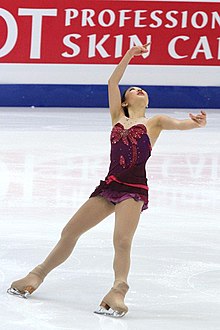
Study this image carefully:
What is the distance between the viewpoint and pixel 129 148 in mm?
4309

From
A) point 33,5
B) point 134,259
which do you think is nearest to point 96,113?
point 33,5

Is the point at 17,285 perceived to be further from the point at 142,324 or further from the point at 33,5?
the point at 33,5

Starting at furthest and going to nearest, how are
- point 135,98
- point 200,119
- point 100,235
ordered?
point 100,235, point 135,98, point 200,119

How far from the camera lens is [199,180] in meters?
7.77

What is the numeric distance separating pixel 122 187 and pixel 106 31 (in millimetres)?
8588

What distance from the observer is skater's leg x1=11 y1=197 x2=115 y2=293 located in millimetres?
4340

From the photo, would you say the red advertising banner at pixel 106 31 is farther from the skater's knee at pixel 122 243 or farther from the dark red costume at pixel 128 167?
the skater's knee at pixel 122 243

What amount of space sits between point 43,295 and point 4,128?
616 cm

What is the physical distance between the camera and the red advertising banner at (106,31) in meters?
12.4

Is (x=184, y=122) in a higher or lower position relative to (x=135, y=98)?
lower

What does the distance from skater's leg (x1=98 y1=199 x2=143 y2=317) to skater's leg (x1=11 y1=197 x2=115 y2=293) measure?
86mm

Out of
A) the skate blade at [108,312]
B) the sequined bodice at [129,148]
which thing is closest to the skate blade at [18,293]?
the skate blade at [108,312]

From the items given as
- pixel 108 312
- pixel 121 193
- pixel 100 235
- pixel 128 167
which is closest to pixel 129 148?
pixel 128 167

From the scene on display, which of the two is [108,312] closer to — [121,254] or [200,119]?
[121,254]
